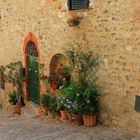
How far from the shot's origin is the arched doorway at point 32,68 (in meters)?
10.2

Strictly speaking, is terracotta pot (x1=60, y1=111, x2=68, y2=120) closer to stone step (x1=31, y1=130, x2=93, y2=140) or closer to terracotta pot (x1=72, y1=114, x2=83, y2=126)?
terracotta pot (x1=72, y1=114, x2=83, y2=126)

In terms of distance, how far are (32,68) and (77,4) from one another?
3.79 metres

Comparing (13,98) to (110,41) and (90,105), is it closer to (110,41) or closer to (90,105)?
(90,105)

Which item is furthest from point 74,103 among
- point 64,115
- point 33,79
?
point 33,79

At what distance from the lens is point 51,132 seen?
7.62 metres

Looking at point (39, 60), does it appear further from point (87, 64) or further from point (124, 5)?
point (124, 5)

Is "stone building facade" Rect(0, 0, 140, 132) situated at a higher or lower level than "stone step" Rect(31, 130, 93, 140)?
higher

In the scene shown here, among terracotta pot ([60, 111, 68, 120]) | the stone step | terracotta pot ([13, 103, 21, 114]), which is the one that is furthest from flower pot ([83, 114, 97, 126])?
terracotta pot ([13, 103, 21, 114])

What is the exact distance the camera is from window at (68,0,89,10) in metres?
7.37

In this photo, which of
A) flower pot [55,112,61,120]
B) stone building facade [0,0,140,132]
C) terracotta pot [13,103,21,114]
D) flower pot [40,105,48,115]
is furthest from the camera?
terracotta pot [13,103,21,114]

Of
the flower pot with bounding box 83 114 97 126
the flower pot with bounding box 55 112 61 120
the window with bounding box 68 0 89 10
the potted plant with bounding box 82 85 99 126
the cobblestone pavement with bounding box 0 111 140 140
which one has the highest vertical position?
the window with bounding box 68 0 89 10

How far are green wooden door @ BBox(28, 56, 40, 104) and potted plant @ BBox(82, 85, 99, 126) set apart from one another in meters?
3.24

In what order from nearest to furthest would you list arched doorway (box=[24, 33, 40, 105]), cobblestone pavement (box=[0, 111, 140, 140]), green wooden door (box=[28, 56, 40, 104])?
cobblestone pavement (box=[0, 111, 140, 140]) → arched doorway (box=[24, 33, 40, 105]) → green wooden door (box=[28, 56, 40, 104])

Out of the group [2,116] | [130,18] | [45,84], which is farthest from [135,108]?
[2,116]
